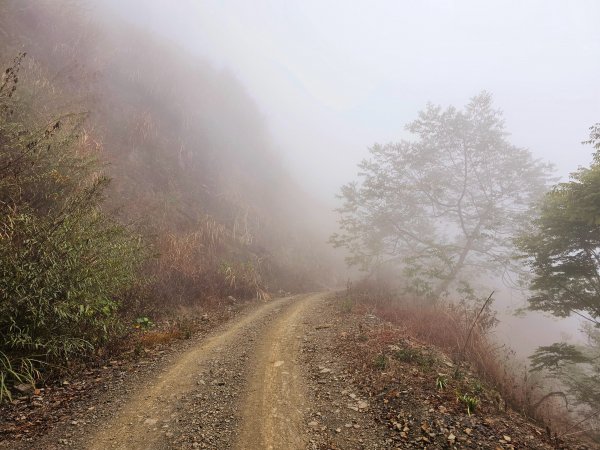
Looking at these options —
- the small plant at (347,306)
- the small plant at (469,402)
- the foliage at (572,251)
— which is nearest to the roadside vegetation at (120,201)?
the small plant at (347,306)

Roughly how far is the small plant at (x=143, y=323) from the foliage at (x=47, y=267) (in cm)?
141

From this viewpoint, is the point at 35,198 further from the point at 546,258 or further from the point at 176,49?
the point at 176,49

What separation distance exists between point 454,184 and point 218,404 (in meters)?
18.5

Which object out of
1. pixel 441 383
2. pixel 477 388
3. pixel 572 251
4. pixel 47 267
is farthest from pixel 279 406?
pixel 572 251

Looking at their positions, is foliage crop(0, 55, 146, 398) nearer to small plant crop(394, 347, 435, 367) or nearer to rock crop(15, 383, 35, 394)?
rock crop(15, 383, 35, 394)

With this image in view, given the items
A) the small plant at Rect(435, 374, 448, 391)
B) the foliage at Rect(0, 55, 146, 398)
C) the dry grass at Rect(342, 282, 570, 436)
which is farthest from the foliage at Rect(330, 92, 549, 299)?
the foliage at Rect(0, 55, 146, 398)

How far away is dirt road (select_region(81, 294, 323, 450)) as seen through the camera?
13.4ft

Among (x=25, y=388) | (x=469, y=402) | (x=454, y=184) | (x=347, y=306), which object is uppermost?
(x=454, y=184)

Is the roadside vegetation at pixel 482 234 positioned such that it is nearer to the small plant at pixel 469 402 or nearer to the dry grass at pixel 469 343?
the dry grass at pixel 469 343

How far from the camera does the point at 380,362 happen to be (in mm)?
6328

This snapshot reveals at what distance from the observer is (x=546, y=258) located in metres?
9.76

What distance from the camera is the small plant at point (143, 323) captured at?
819cm

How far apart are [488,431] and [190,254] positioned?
11.5 meters

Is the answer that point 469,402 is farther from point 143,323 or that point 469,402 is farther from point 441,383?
point 143,323
